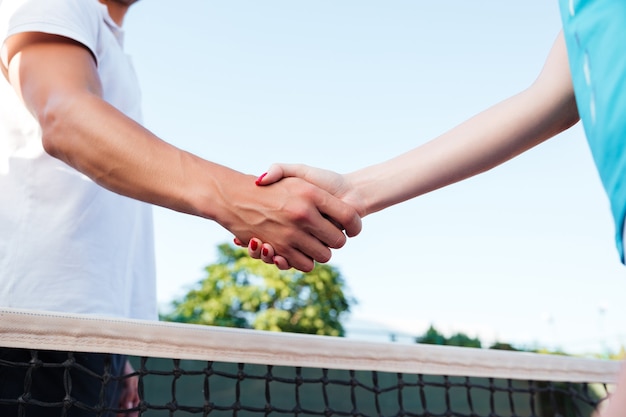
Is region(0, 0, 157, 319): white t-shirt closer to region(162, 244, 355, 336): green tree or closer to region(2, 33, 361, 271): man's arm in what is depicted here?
region(2, 33, 361, 271): man's arm

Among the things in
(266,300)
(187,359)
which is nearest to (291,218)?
(187,359)

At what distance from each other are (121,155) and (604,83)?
87 cm

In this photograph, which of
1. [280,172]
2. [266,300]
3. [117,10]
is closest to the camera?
[280,172]

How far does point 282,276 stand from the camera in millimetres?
15531

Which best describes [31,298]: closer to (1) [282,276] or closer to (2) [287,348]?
(2) [287,348]

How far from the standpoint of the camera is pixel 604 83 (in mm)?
623

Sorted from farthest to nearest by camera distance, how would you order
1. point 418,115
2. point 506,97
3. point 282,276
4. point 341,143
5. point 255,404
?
point 341,143 → point 418,115 → point 282,276 → point 255,404 → point 506,97

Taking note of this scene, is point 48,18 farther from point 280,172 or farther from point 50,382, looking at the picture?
point 50,382

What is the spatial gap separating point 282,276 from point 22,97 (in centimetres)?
1436

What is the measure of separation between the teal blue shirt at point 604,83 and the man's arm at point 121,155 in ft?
2.52

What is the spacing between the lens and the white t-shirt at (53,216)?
1228 mm

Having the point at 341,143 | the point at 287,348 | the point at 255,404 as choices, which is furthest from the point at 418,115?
the point at 287,348

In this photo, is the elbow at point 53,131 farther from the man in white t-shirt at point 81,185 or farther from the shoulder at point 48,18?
the shoulder at point 48,18

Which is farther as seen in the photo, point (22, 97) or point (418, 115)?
point (418, 115)
